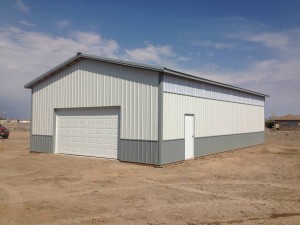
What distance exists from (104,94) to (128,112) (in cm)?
201

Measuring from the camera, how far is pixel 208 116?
18625 millimetres

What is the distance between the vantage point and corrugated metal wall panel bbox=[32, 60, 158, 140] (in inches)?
560

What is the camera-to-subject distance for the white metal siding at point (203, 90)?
14789 millimetres

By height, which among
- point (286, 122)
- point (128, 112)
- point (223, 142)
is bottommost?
point (223, 142)

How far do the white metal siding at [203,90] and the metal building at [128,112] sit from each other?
46mm

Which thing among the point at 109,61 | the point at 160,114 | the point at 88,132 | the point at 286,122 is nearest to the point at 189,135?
the point at 160,114

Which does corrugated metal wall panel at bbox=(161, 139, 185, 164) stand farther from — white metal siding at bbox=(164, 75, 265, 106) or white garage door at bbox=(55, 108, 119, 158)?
white garage door at bbox=(55, 108, 119, 158)

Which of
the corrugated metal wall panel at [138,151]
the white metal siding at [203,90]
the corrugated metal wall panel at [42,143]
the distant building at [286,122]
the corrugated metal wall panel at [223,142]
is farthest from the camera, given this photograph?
the distant building at [286,122]

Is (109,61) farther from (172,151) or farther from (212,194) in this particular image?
(212,194)

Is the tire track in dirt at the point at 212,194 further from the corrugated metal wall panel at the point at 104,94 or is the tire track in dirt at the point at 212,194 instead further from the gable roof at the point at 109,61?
the gable roof at the point at 109,61

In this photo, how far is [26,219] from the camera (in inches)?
263

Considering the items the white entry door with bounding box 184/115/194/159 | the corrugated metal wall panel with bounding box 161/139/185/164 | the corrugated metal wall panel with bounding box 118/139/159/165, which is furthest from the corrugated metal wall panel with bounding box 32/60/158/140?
the white entry door with bounding box 184/115/194/159

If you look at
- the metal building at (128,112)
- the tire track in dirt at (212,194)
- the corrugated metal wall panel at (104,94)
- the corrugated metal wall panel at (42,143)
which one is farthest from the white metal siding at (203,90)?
the corrugated metal wall panel at (42,143)

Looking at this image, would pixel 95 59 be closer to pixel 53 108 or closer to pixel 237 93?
pixel 53 108
